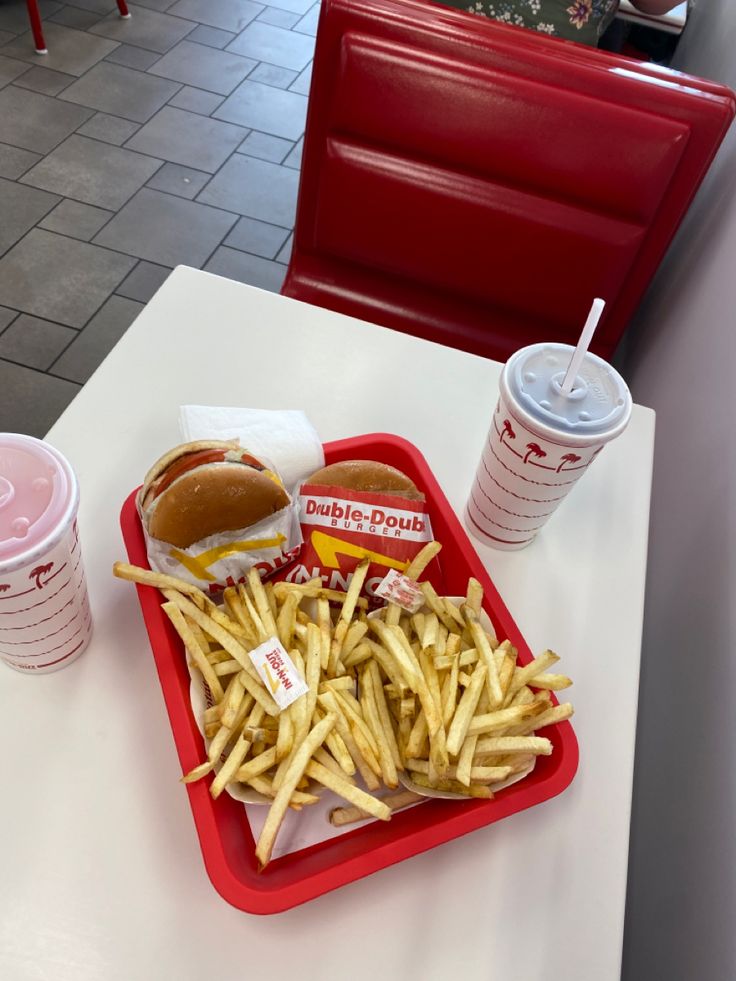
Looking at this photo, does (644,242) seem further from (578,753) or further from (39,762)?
(39,762)

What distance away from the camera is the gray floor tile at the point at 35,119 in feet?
9.94

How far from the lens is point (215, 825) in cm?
70

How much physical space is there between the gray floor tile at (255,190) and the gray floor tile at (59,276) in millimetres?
590

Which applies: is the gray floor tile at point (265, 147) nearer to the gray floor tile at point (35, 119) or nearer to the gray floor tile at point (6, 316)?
the gray floor tile at point (35, 119)

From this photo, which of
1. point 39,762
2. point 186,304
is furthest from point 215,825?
point 186,304

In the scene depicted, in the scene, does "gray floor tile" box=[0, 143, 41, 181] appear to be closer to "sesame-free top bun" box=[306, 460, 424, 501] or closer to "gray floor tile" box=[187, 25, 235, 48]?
"gray floor tile" box=[187, 25, 235, 48]

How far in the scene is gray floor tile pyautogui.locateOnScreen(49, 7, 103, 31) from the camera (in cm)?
369

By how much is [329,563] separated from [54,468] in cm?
36

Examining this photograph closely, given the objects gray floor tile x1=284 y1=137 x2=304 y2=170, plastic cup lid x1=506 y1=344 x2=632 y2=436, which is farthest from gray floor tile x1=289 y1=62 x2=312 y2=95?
plastic cup lid x1=506 y1=344 x2=632 y2=436

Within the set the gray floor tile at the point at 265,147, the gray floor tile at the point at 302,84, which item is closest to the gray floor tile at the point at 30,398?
the gray floor tile at the point at 265,147

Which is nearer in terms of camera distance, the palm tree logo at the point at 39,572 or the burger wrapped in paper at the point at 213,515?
the palm tree logo at the point at 39,572

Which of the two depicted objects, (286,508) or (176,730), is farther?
(286,508)

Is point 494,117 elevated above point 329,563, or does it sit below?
above

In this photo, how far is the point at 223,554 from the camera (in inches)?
33.3
